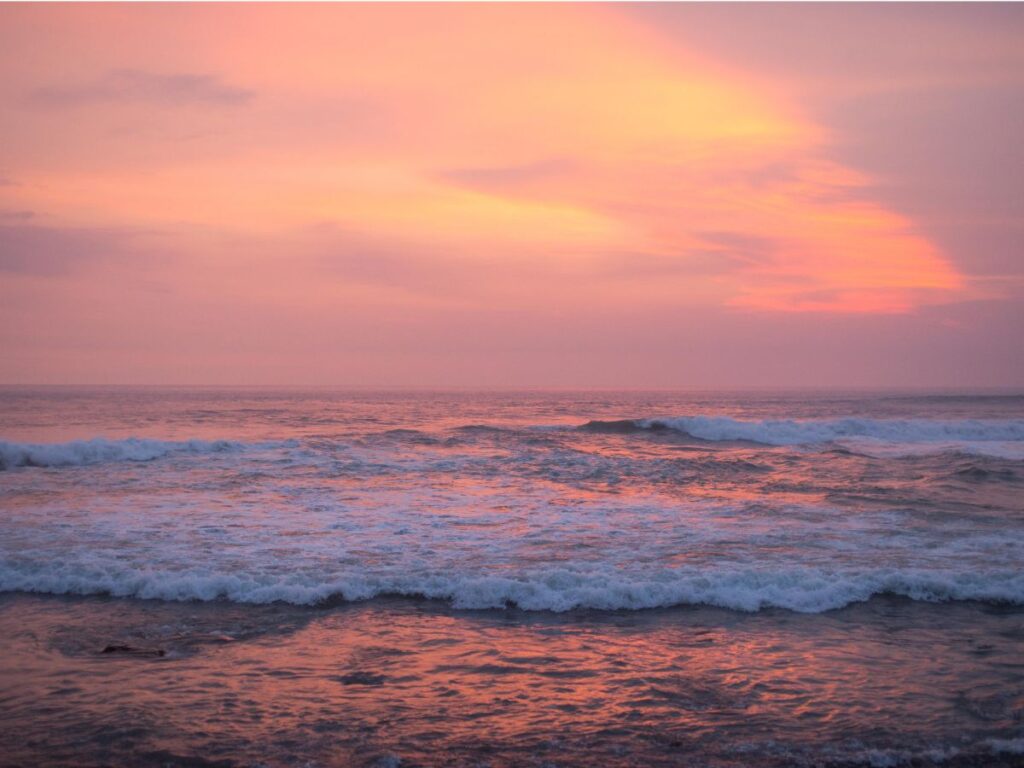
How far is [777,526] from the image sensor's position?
47.0 feet

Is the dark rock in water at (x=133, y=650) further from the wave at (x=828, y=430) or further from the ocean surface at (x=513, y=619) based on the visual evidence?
the wave at (x=828, y=430)

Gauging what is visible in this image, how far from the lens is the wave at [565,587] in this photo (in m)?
9.76

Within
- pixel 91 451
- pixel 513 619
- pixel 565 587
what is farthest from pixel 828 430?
pixel 513 619

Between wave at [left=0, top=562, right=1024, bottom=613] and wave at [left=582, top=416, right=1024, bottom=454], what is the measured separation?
2428 centimetres

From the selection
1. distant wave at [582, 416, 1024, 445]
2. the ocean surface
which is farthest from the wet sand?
distant wave at [582, 416, 1024, 445]

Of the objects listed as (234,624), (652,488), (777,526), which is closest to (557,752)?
(234,624)

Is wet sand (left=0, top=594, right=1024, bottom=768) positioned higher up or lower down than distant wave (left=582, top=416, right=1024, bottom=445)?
lower down

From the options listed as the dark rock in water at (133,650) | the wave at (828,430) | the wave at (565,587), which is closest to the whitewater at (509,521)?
the wave at (565,587)

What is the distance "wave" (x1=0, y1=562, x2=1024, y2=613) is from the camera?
9758mm

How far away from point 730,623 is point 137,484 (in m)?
15.6

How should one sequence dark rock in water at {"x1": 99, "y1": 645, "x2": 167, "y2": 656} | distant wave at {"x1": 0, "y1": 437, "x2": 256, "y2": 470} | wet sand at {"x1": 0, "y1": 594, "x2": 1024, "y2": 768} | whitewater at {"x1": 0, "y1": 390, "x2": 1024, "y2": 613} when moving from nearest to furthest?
wet sand at {"x1": 0, "y1": 594, "x2": 1024, "y2": 768} < dark rock in water at {"x1": 99, "y1": 645, "x2": 167, "y2": 656} < whitewater at {"x1": 0, "y1": 390, "x2": 1024, "y2": 613} < distant wave at {"x1": 0, "y1": 437, "x2": 256, "y2": 470}

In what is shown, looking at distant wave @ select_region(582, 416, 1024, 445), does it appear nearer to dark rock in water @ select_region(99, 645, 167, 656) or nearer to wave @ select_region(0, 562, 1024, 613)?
wave @ select_region(0, 562, 1024, 613)

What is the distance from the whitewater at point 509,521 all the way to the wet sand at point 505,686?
2.04 ft

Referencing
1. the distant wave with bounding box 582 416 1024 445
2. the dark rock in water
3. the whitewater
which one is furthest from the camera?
the distant wave with bounding box 582 416 1024 445
